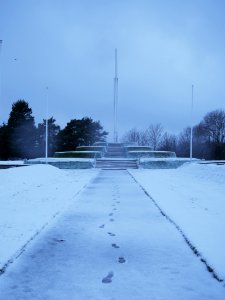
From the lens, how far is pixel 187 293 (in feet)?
12.3

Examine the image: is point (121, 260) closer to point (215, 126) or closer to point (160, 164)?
point (160, 164)

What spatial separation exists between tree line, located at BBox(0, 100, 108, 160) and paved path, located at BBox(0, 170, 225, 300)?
51.4m

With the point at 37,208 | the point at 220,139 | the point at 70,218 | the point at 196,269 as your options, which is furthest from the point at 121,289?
the point at 220,139

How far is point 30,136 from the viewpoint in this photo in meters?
57.3

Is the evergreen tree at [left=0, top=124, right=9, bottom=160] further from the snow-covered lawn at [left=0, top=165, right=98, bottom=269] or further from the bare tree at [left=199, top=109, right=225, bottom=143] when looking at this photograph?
the snow-covered lawn at [left=0, top=165, right=98, bottom=269]

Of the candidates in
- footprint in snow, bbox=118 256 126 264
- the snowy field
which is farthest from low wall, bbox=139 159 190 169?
footprint in snow, bbox=118 256 126 264

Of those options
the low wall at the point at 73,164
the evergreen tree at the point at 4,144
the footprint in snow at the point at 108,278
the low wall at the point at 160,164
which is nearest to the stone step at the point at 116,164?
the low wall at the point at 160,164

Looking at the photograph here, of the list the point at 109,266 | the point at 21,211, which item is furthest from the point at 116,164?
the point at 109,266

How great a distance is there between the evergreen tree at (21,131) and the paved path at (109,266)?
168ft

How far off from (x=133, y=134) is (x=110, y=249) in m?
90.1

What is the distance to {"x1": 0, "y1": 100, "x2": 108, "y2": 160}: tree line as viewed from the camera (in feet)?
187

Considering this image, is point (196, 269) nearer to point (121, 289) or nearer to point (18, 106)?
point (121, 289)

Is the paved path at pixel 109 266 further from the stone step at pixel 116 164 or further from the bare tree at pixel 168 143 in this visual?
the bare tree at pixel 168 143

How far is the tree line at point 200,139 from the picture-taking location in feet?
208
